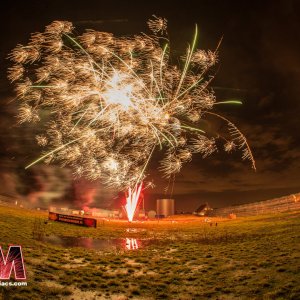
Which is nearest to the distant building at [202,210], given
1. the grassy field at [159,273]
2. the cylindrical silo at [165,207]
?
the cylindrical silo at [165,207]

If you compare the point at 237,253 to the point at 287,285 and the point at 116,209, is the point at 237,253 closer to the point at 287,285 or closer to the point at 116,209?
the point at 287,285

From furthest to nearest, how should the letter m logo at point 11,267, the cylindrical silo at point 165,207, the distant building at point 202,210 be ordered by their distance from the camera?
the cylindrical silo at point 165,207
the distant building at point 202,210
the letter m logo at point 11,267

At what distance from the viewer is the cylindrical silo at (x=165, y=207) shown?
332ft

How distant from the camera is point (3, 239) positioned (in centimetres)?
2192

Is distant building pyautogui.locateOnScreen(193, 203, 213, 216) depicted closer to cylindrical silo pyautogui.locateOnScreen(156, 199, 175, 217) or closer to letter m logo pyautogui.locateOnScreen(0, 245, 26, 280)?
cylindrical silo pyautogui.locateOnScreen(156, 199, 175, 217)

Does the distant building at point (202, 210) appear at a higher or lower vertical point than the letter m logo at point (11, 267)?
lower

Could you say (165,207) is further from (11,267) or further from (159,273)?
(11,267)

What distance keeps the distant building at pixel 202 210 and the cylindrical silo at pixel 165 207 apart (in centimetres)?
777

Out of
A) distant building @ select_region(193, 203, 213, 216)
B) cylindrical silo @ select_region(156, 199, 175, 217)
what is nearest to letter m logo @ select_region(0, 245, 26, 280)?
distant building @ select_region(193, 203, 213, 216)

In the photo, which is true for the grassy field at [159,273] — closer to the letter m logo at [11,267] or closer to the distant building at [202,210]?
the letter m logo at [11,267]

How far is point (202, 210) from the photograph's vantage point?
9775 centimetres

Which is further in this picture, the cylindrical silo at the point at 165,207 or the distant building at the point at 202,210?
the cylindrical silo at the point at 165,207

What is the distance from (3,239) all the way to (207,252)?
14789 millimetres

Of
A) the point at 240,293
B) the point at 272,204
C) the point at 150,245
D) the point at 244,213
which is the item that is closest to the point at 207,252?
the point at 150,245
